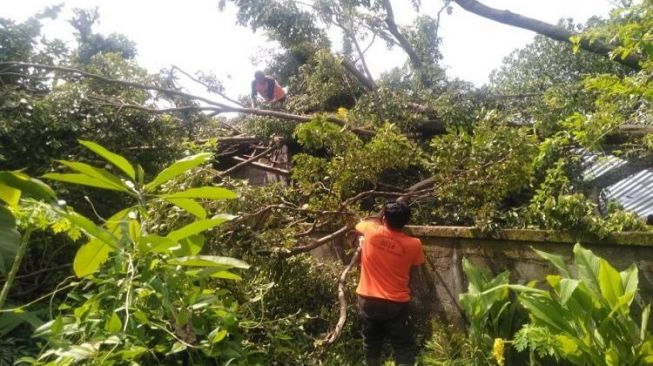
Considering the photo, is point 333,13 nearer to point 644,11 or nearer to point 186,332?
point 644,11

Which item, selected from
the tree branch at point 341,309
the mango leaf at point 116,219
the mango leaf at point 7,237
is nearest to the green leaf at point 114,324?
the mango leaf at point 116,219

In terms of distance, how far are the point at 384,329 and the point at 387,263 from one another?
56cm

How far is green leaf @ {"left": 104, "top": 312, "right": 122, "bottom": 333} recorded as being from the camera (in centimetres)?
214

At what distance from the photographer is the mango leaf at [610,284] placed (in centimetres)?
302

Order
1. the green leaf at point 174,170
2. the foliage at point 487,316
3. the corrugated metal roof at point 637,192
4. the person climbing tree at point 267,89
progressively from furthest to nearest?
the person climbing tree at point 267,89, the corrugated metal roof at point 637,192, the foliage at point 487,316, the green leaf at point 174,170

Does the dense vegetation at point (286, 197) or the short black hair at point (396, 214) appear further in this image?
the short black hair at point (396, 214)

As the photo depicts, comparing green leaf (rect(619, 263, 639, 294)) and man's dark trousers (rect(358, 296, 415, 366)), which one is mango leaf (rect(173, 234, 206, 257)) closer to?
man's dark trousers (rect(358, 296, 415, 366))

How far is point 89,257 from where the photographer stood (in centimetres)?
201

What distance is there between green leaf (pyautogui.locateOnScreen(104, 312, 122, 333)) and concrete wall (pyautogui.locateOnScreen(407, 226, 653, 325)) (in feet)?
9.83

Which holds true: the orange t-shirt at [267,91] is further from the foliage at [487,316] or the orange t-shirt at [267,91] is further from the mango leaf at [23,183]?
the mango leaf at [23,183]

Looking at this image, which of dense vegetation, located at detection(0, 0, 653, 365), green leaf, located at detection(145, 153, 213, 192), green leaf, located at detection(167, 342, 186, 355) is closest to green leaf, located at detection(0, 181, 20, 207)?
dense vegetation, located at detection(0, 0, 653, 365)

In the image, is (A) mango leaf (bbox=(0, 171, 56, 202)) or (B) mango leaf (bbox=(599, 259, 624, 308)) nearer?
(A) mango leaf (bbox=(0, 171, 56, 202))

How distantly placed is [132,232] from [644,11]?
3.32m

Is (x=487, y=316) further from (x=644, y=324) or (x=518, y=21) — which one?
(x=518, y=21)
